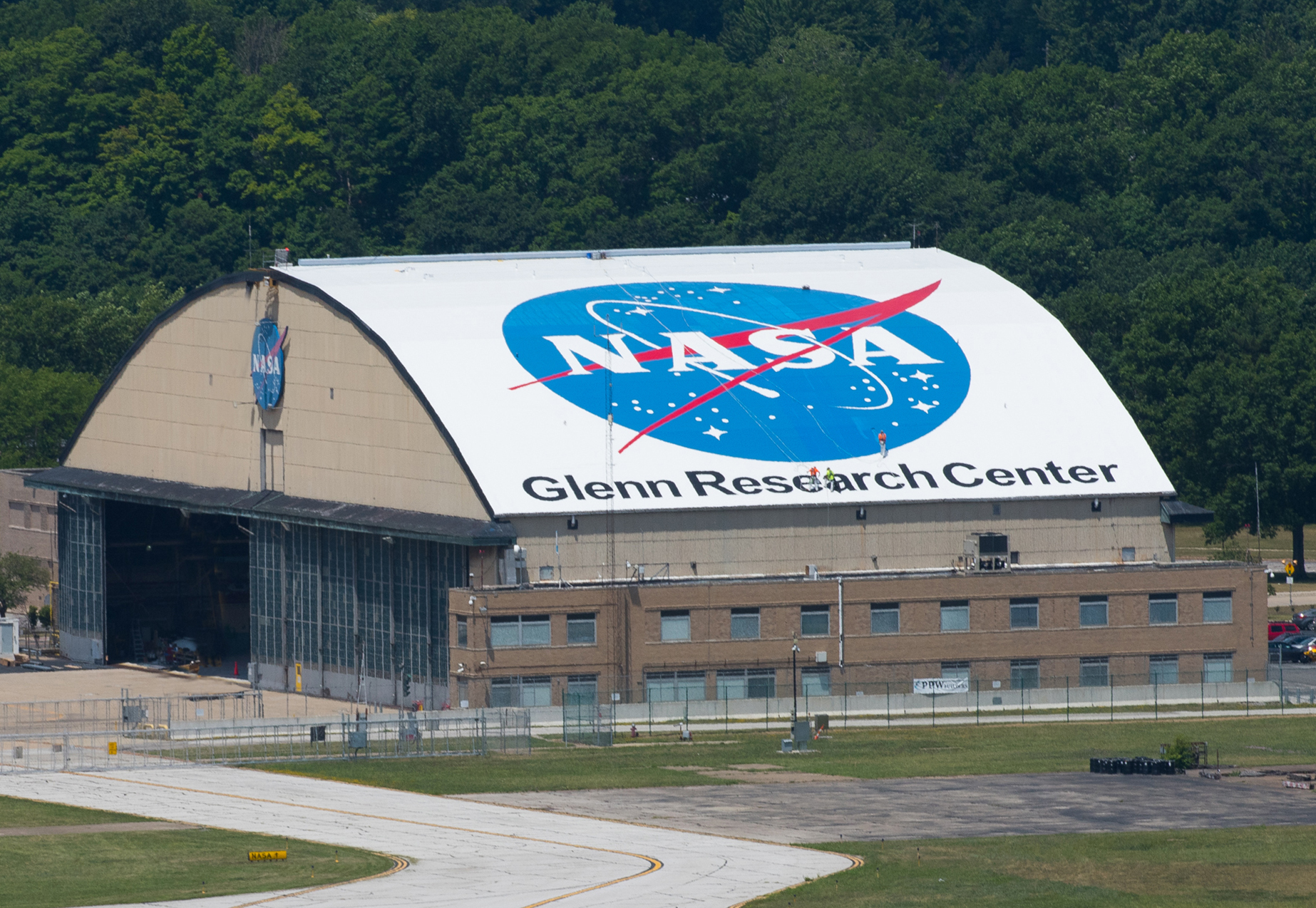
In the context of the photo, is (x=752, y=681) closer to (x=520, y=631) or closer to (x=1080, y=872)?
(x=520, y=631)

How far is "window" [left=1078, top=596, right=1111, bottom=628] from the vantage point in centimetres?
12950

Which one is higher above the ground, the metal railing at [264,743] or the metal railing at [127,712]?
the metal railing at [127,712]

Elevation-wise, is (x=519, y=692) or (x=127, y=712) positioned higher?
(x=519, y=692)

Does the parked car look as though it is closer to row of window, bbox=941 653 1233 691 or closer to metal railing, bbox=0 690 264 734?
row of window, bbox=941 653 1233 691

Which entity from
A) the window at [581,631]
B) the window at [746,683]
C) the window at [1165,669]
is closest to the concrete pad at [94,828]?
the window at [581,631]

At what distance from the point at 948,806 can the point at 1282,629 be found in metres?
62.5

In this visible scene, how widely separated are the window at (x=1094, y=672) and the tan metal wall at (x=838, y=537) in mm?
5299

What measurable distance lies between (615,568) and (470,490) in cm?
740

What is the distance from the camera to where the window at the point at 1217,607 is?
5148 inches

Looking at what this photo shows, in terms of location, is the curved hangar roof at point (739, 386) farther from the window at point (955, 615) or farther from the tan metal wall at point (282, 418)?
the window at point (955, 615)

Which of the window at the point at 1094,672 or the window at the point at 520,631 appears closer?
the window at the point at 520,631

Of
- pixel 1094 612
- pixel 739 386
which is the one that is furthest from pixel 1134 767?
pixel 739 386

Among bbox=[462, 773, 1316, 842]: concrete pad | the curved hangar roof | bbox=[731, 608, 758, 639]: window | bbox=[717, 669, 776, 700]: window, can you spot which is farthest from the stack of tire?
the curved hangar roof

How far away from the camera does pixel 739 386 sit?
13312 cm
